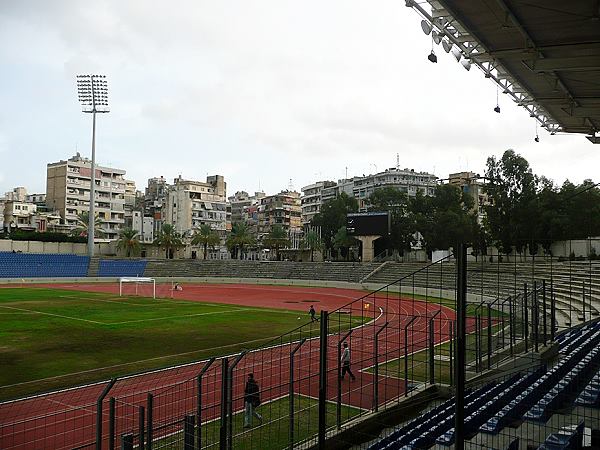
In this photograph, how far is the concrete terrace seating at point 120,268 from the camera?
79.6m

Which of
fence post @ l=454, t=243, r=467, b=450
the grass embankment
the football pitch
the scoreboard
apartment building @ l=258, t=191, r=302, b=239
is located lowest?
the football pitch

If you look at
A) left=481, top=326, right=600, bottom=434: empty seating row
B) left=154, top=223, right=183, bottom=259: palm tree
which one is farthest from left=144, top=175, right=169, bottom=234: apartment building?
left=481, top=326, right=600, bottom=434: empty seating row

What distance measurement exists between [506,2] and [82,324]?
27714 millimetres

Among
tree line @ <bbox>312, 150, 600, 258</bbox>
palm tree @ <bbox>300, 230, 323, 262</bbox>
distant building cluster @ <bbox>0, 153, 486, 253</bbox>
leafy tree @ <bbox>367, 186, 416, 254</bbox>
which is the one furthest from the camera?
distant building cluster @ <bbox>0, 153, 486, 253</bbox>

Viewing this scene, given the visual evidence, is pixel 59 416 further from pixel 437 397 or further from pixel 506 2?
pixel 506 2

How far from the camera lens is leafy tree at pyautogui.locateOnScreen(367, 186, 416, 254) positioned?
7800 centimetres

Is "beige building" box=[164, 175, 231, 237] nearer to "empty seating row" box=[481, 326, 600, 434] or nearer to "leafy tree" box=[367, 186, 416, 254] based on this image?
"leafy tree" box=[367, 186, 416, 254]

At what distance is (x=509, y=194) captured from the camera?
58688 mm

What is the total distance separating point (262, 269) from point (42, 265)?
1185 inches

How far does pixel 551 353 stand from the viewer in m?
16.8

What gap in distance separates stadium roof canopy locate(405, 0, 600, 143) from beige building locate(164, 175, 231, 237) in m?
104

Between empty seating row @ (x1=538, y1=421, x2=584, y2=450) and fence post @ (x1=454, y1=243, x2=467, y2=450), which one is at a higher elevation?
fence post @ (x1=454, y1=243, x2=467, y2=450)

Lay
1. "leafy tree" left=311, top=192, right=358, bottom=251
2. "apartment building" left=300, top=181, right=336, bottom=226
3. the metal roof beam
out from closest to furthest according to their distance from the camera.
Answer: the metal roof beam, "leafy tree" left=311, top=192, right=358, bottom=251, "apartment building" left=300, top=181, right=336, bottom=226

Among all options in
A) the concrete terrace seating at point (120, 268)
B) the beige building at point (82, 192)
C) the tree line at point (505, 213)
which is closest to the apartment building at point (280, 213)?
the beige building at point (82, 192)
